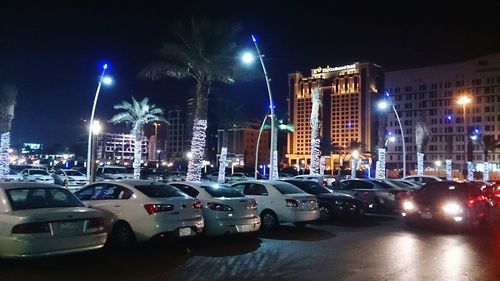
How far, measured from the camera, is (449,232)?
15.5 metres

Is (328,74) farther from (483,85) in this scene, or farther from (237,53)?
(237,53)

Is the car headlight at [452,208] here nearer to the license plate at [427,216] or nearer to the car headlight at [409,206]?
the license plate at [427,216]

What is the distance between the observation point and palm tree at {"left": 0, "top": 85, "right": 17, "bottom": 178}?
1484 inches

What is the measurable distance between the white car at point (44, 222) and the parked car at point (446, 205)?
1030 centimetres

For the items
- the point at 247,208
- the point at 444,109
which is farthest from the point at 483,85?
the point at 247,208

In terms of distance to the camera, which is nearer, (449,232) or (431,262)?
(431,262)

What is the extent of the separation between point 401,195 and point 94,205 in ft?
46.4

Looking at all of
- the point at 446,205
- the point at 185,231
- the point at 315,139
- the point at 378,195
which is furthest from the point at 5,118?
the point at 446,205

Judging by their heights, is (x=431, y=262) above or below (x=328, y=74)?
below

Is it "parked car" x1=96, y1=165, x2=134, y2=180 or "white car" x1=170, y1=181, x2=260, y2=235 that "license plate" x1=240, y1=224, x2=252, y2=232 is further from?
"parked car" x1=96, y1=165, x2=134, y2=180

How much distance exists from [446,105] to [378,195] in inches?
5154

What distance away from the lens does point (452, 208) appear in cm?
1550

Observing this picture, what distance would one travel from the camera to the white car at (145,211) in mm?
10430

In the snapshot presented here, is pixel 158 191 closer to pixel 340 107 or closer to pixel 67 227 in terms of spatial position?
pixel 67 227
